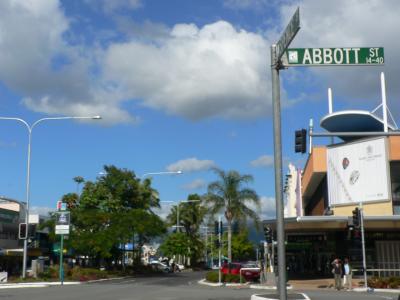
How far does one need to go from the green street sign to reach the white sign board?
3795cm

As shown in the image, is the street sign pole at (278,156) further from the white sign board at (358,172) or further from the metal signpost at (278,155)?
the white sign board at (358,172)

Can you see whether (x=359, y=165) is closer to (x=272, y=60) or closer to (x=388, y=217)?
(x=388, y=217)

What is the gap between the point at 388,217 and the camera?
38.5m

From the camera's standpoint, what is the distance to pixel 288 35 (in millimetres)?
12234

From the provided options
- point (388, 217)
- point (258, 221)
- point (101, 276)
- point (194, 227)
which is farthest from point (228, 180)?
point (194, 227)

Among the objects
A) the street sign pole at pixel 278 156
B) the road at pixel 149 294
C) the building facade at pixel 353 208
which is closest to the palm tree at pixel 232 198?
the building facade at pixel 353 208

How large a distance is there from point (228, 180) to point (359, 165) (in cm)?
1148

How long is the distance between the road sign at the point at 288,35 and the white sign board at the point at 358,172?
37.8 meters

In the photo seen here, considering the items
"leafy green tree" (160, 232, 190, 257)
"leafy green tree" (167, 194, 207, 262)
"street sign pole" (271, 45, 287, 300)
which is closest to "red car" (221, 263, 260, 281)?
"street sign pole" (271, 45, 287, 300)

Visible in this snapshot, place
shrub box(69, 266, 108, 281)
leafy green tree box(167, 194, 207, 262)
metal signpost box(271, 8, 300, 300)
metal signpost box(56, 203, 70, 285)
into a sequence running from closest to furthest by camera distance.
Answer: metal signpost box(271, 8, 300, 300) < metal signpost box(56, 203, 70, 285) < shrub box(69, 266, 108, 281) < leafy green tree box(167, 194, 207, 262)

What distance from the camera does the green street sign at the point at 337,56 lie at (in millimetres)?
12188

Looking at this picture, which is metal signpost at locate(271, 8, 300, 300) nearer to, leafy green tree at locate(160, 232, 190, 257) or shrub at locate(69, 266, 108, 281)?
shrub at locate(69, 266, 108, 281)

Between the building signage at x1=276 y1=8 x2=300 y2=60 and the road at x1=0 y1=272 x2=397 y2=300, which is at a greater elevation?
the building signage at x1=276 y1=8 x2=300 y2=60

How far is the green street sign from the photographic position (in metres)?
12.2
